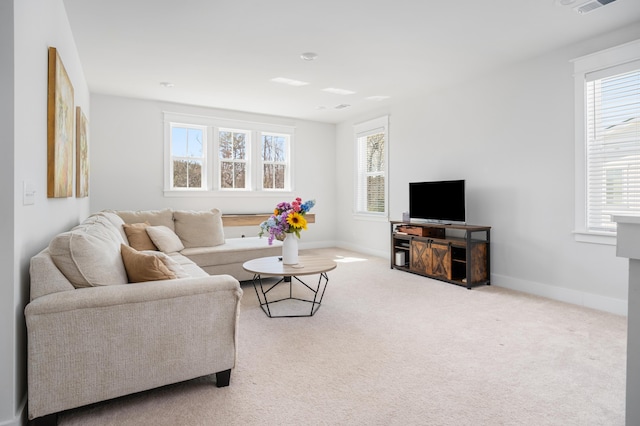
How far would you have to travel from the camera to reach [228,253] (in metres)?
4.34

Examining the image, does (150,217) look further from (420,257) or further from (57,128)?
(420,257)

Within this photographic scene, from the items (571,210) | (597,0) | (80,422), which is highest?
(597,0)

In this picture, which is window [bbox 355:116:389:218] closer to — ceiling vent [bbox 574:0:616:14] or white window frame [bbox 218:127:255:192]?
white window frame [bbox 218:127:255:192]

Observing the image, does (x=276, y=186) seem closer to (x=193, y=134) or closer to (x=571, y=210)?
(x=193, y=134)

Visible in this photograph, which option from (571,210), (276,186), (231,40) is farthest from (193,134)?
(571,210)

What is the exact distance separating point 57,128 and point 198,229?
2464 mm

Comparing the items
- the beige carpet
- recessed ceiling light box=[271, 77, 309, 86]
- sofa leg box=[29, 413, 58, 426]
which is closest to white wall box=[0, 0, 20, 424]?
sofa leg box=[29, 413, 58, 426]

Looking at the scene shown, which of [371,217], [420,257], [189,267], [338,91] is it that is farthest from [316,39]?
[371,217]

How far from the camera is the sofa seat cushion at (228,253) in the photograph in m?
4.20

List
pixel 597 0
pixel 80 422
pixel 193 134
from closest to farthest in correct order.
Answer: pixel 80 422, pixel 597 0, pixel 193 134

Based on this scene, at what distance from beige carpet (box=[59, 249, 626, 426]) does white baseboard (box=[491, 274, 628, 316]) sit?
130 mm

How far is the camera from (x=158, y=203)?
5.89 meters

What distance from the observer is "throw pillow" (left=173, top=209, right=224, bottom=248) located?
463 cm

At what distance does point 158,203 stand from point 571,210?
18.6ft
